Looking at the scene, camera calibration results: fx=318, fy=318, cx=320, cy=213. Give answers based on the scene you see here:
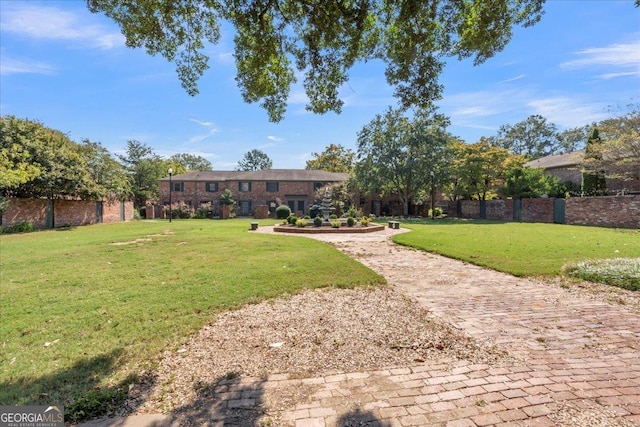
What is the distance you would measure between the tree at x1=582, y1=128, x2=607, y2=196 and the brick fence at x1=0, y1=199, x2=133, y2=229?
35925 mm

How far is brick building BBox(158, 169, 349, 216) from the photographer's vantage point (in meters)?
37.9

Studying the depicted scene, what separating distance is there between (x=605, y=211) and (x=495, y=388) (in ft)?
77.8

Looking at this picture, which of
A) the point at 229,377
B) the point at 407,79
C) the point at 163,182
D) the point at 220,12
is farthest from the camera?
the point at 163,182

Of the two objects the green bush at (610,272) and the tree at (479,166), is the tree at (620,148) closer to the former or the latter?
the tree at (479,166)

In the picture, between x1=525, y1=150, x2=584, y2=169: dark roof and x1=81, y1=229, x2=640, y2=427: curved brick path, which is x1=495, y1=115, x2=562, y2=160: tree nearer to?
x1=525, y1=150, x2=584, y2=169: dark roof

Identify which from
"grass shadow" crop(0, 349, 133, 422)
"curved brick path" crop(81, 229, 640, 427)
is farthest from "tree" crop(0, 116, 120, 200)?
"curved brick path" crop(81, 229, 640, 427)

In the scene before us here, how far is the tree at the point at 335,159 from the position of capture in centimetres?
5350

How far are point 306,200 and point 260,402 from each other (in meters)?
36.1

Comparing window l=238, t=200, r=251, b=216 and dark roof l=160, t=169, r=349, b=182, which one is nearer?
dark roof l=160, t=169, r=349, b=182

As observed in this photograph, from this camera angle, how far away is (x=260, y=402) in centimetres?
254

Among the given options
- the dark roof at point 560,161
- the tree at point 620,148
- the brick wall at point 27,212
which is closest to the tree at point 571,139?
the dark roof at point 560,161

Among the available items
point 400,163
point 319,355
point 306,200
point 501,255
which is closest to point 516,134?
point 400,163

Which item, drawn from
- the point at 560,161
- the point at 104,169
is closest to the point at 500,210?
the point at 560,161

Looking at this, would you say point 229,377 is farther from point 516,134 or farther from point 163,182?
point 516,134
